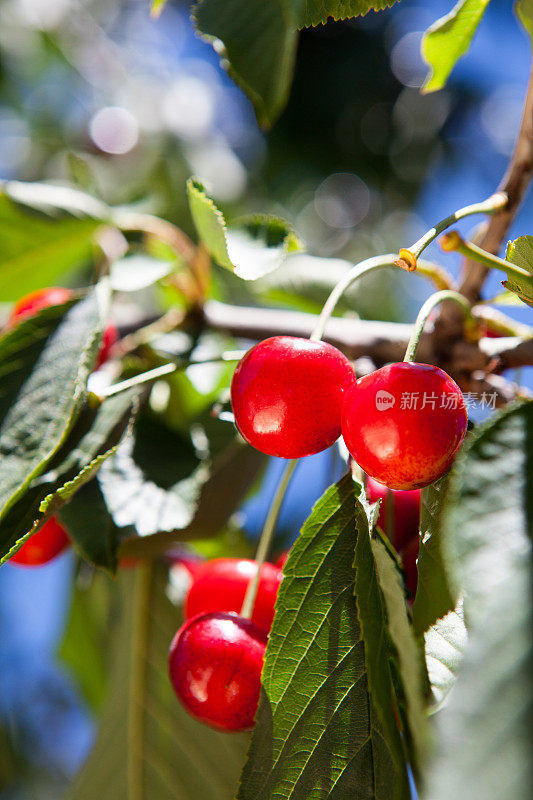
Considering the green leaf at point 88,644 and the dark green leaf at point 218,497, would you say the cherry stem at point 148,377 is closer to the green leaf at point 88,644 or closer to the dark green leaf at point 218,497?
the dark green leaf at point 218,497

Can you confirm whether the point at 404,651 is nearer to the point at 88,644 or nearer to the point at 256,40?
the point at 256,40

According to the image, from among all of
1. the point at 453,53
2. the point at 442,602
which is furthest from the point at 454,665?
the point at 453,53

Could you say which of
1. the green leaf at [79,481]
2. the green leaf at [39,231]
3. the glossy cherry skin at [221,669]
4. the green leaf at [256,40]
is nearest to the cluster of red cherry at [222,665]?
the glossy cherry skin at [221,669]

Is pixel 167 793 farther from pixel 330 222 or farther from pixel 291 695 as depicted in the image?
pixel 330 222

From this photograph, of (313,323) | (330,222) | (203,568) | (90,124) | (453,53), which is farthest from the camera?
(90,124)

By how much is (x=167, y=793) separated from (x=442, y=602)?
786 millimetres

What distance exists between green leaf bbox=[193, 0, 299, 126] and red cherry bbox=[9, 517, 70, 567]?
48 centimetres

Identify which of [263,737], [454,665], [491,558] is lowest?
[263,737]

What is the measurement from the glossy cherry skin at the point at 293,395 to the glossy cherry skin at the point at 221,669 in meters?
0.17

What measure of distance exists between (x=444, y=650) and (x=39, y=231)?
907 mm

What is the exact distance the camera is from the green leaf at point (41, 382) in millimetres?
624

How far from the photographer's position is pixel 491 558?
1.16 feet

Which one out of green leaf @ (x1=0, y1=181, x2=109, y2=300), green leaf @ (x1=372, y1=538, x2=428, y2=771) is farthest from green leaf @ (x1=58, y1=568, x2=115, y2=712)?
green leaf @ (x1=372, y1=538, x2=428, y2=771)

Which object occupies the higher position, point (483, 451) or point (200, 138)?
point (483, 451)
